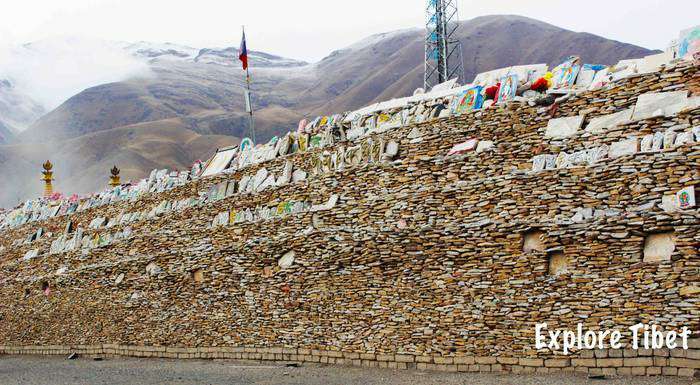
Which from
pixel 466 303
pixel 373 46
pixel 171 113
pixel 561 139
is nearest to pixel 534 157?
pixel 561 139

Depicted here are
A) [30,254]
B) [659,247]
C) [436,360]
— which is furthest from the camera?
[30,254]

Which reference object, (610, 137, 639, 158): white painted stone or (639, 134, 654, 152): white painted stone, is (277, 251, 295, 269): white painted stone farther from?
(639, 134, 654, 152): white painted stone

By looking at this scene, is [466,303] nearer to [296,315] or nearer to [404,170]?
[404,170]

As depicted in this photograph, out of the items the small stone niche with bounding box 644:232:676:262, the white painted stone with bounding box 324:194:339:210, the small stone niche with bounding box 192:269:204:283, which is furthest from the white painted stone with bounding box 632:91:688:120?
the small stone niche with bounding box 192:269:204:283

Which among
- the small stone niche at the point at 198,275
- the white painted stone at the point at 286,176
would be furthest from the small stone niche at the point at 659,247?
the small stone niche at the point at 198,275

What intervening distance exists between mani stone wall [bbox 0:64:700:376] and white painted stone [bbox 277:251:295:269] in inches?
1.3

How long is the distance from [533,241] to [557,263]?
56cm

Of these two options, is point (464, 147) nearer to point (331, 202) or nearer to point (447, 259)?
point (447, 259)

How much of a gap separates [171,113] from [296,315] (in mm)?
99594

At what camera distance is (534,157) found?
1245 centimetres

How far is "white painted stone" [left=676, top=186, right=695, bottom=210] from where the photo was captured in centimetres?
1032

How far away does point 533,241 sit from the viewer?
12.0 m

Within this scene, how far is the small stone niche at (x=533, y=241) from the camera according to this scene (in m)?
11.8

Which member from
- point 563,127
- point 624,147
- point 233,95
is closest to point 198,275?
point 563,127
